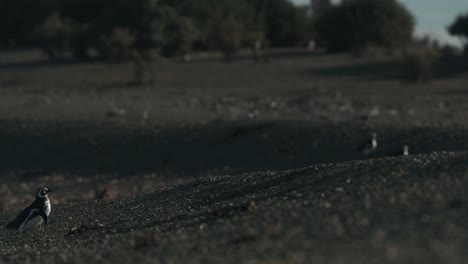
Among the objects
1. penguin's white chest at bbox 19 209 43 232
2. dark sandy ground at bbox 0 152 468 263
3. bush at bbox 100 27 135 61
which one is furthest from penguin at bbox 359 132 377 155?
bush at bbox 100 27 135 61

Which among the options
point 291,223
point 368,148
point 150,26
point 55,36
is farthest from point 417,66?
point 291,223

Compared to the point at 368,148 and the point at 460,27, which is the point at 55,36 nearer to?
the point at 460,27

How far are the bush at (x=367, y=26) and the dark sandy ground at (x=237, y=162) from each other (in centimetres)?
273

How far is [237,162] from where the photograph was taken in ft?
98.4

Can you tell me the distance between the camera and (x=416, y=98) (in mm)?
43938

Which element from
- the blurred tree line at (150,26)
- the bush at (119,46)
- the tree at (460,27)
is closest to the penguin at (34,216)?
the blurred tree line at (150,26)

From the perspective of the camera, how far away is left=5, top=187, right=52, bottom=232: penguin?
17.7 meters

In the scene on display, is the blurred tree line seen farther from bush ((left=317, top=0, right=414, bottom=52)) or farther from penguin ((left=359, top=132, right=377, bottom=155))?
penguin ((left=359, top=132, right=377, bottom=155))

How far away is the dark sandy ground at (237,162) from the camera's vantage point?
11.0m

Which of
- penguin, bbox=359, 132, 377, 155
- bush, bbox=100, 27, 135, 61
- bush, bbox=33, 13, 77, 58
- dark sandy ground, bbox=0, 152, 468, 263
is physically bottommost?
bush, bbox=33, 13, 77, 58

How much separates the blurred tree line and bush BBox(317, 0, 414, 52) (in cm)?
549

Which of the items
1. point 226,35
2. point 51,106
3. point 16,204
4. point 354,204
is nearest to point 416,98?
point 51,106

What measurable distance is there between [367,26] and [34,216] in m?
55.9

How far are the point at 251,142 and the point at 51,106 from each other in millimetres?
14961
